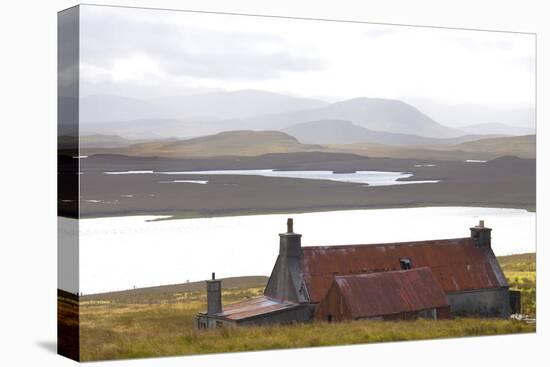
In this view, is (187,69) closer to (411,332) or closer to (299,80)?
(299,80)

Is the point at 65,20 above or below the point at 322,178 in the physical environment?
above

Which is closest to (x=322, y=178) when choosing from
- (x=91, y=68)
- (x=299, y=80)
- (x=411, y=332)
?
(x=299, y=80)

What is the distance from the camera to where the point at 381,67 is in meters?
22.3

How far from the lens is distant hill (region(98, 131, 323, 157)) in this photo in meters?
20.4

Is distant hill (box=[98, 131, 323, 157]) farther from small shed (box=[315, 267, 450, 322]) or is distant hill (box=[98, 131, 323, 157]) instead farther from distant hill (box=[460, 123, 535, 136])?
distant hill (box=[460, 123, 535, 136])

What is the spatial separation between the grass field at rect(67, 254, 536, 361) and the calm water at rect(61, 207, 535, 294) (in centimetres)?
25

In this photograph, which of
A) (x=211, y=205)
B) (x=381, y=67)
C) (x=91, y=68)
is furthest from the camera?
(x=381, y=67)

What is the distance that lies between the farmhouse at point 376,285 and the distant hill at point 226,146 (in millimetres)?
1326

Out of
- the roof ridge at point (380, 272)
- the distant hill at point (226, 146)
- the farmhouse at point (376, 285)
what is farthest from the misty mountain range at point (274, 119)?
the roof ridge at point (380, 272)

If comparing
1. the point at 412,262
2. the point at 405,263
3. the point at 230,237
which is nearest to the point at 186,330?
the point at 230,237

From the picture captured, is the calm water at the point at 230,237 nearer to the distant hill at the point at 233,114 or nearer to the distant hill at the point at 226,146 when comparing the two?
the distant hill at the point at 226,146

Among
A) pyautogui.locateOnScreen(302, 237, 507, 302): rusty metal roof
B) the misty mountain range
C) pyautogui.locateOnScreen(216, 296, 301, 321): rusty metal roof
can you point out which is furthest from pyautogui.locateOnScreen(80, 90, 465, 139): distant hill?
pyautogui.locateOnScreen(216, 296, 301, 321): rusty metal roof

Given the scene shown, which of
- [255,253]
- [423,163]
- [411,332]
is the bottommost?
[411,332]

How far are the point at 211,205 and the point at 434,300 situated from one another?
4412 millimetres
